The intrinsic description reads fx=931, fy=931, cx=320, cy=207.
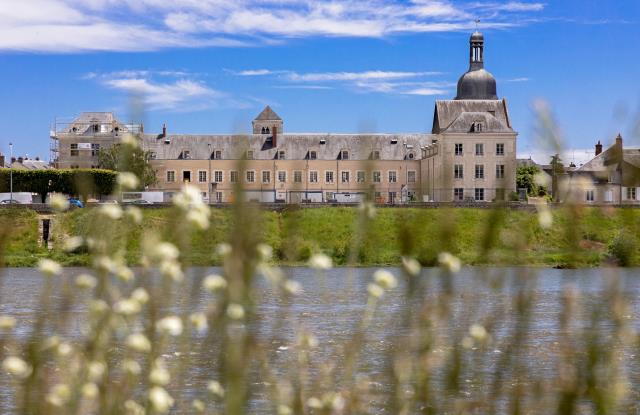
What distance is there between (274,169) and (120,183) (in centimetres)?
8262

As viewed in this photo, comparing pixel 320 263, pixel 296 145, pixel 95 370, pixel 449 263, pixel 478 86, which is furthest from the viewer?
pixel 478 86

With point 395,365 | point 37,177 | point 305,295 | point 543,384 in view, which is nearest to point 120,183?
point 395,365

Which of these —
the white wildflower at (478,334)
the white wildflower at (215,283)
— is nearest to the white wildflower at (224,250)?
the white wildflower at (215,283)

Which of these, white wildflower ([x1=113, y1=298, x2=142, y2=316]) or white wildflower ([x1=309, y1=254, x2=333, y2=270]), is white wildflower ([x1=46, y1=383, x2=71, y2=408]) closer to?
white wildflower ([x1=113, y1=298, x2=142, y2=316])

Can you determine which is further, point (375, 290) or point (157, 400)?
point (375, 290)

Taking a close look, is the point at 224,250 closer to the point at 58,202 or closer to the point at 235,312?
the point at 235,312

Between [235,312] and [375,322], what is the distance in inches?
706

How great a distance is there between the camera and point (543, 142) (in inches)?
169

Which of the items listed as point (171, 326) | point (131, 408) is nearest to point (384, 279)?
point (171, 326)

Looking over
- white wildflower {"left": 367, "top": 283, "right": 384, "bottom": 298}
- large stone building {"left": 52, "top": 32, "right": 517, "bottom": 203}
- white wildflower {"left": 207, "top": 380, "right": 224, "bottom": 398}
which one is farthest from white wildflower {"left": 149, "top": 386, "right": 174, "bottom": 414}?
large stone building {"left": 52, "top": 32, "right": 517, "bottom": 203}

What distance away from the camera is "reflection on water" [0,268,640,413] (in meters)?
4.54

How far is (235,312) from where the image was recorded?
12.5 feet

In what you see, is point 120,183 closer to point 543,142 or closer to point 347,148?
point 543,142

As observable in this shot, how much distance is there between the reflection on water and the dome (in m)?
74.0
